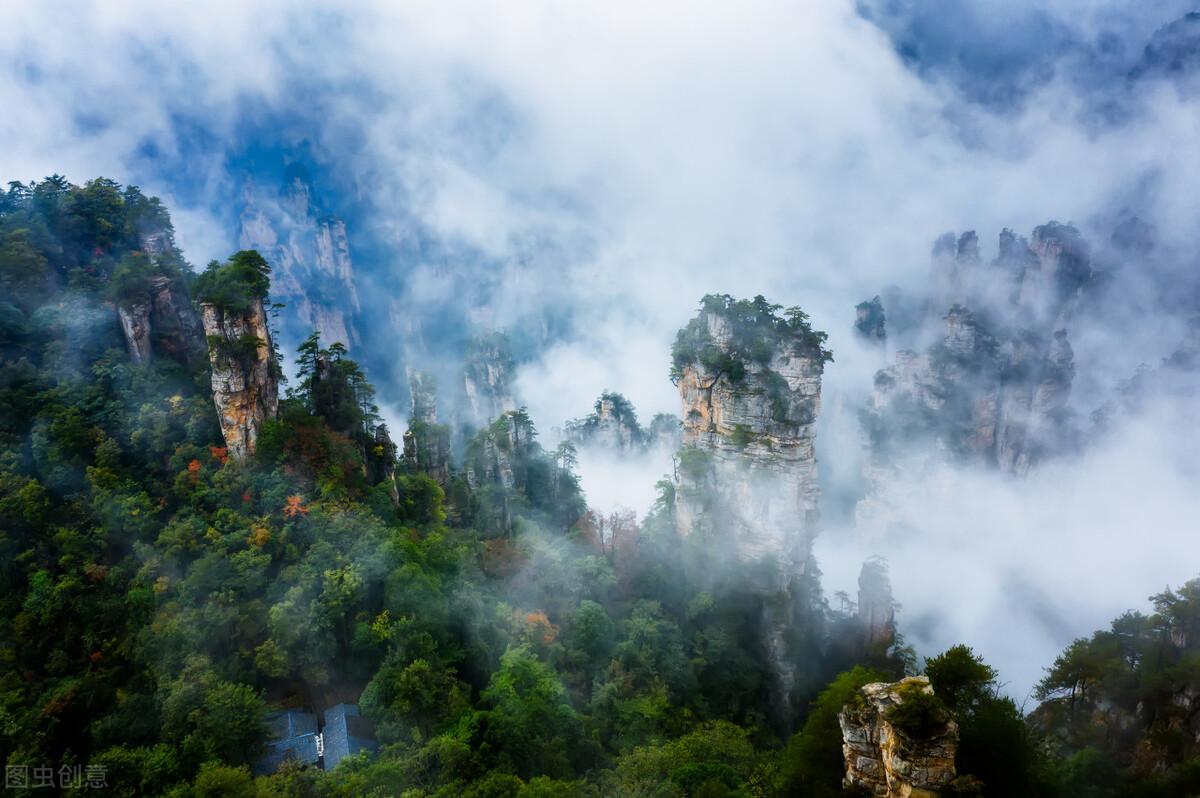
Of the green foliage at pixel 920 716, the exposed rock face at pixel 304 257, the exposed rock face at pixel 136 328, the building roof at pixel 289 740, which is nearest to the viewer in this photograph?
the green foliage at pixel 920 716

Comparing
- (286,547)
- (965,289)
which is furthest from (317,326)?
(965,289)

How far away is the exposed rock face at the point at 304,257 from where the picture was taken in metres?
76.3

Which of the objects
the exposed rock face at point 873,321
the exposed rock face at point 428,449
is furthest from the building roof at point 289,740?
the exposed rock face at point 873,321

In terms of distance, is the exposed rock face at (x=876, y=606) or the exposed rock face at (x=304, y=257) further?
the exposed rock face at (x=304, y=257)

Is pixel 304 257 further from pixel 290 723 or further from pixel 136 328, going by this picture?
pixel 290 723

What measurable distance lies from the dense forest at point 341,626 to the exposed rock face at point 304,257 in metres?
45.0

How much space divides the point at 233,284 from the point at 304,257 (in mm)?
60417

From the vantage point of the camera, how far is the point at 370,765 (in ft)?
60.1

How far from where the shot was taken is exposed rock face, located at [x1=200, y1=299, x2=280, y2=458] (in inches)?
1017

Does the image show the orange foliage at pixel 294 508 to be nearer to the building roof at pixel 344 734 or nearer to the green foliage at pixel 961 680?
the building roof at pixel 344 734

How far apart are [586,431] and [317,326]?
4271cm

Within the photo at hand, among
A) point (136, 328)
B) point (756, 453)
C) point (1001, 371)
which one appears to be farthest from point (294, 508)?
point (1001, 371)

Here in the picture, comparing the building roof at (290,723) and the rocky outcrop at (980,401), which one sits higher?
the rocky outcrop at (980,401)

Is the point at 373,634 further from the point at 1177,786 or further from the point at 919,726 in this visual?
the point at 1177,786
